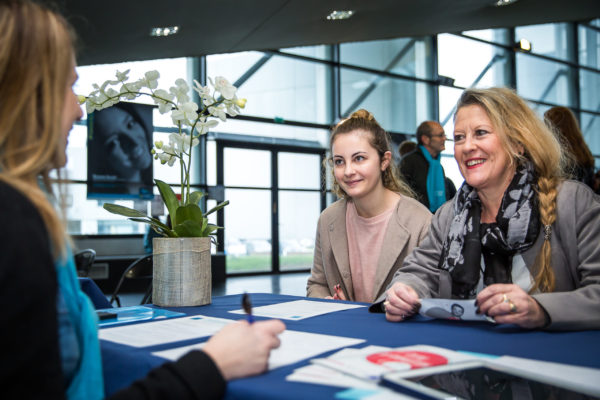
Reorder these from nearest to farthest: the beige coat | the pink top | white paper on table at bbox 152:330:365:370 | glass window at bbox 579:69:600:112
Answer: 1. white paper on table at bbox 152:330:365:370
2. the beige coat
3. the pink top
4. glass window at bbox 579:69:600:112

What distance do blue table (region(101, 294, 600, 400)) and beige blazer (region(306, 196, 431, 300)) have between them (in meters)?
0.83

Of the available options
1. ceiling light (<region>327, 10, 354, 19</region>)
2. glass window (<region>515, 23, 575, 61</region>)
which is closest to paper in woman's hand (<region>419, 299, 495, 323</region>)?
ceiling light (<region>327, 10, 354, 19</region>)

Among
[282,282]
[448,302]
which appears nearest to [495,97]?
[448,302]

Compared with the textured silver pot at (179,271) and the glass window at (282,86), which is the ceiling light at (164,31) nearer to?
the glass window at (282,86)

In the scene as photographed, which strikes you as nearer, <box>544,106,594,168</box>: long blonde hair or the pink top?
the pink top

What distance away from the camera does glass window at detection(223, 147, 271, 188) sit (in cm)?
957

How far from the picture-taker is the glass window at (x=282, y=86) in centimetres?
972

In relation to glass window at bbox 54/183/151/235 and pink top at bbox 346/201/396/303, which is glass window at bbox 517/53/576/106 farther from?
pink top at bbox 346/201/396/303

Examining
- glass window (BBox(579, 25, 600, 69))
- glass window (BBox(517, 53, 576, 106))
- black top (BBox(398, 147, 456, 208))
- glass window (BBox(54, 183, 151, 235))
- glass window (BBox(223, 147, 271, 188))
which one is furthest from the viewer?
glass window (BBox(579, 25, 600, 69))

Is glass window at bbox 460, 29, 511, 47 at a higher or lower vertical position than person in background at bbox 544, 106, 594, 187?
higher

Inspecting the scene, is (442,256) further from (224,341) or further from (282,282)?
(282,282)

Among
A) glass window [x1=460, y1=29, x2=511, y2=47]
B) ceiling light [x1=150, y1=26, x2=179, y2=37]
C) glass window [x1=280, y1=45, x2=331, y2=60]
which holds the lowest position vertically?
ceiling light [x1=150, y1=26, x2=179, y2=37]

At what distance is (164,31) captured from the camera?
5.78 metres

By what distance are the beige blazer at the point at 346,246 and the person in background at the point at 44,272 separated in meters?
1.43
